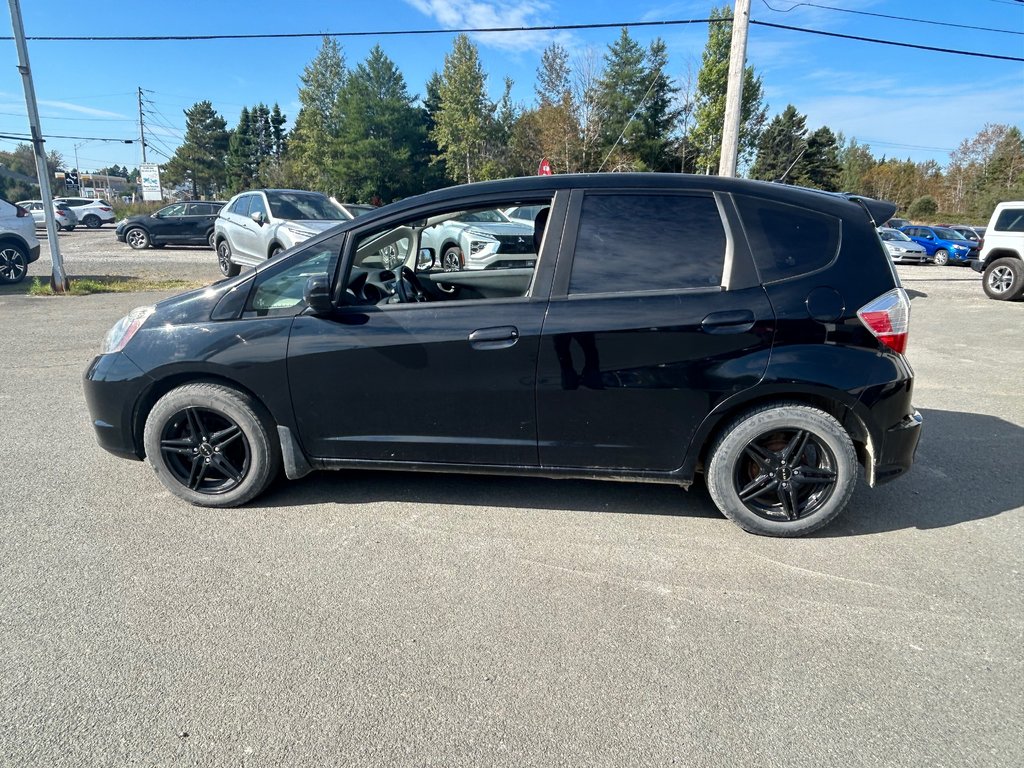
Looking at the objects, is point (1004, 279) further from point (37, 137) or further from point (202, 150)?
point (202, 150)

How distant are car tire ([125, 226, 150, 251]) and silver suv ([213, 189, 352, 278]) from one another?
10.8 metres

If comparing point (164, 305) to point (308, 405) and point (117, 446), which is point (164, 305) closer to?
point (117, 446)

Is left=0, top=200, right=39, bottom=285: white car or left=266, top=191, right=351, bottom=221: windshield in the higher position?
left=266, top=191, right=351, bottom=221: windshield

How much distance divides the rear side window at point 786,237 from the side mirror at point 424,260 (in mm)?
2541

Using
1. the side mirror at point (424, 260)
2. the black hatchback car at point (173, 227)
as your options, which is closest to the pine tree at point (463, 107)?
the black hatchback car at point (173, 227)

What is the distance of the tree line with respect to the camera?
40.6 m

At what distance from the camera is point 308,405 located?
3406mm

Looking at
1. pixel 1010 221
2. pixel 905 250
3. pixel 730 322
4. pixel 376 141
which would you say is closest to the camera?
pixel 730 322

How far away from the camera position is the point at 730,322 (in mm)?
3090

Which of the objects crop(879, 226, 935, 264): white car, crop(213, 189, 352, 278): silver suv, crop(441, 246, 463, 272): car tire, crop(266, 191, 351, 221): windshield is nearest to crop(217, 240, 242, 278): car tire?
crop(213, 189, 352, 278): silver suv

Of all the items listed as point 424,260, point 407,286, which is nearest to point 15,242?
point 424,260

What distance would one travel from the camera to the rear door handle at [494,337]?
10.4 feet

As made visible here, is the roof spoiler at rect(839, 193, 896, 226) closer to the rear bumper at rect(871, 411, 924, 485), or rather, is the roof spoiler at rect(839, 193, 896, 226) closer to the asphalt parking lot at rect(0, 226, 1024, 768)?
the rear bumper at rect(871, 411, 924, 485)

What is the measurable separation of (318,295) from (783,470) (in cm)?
256
